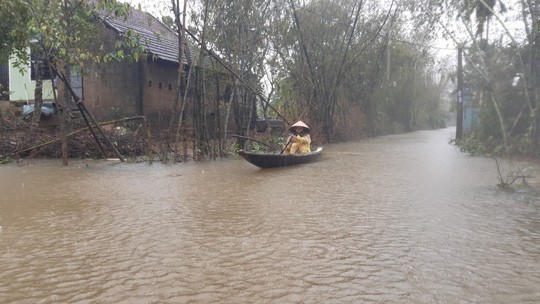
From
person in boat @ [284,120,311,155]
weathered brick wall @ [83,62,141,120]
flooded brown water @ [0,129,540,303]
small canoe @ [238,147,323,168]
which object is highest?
weathered brick wall @ [83,62,141,120]

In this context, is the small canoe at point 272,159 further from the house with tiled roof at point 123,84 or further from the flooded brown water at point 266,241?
the house with tiled roof at point 123,84

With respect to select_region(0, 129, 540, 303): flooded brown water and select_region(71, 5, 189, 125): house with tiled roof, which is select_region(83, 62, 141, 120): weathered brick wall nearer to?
select_region(71, 5, 189, 125): house with tiled roof

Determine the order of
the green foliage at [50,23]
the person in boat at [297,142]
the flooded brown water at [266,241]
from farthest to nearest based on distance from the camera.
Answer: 1. the person in boat at [297,142]
2. the green foliage at [50,23]
3. the flooded brown water at [266,241]

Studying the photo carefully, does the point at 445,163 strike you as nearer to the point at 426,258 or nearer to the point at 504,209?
the point at 504,209

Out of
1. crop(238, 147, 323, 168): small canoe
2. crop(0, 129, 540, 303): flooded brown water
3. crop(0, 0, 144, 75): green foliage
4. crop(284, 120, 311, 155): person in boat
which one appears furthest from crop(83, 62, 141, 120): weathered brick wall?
crop(0, 129, 540, 303): flooded brown water

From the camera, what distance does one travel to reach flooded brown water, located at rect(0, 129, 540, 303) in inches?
123

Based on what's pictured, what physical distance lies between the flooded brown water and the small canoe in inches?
42.5

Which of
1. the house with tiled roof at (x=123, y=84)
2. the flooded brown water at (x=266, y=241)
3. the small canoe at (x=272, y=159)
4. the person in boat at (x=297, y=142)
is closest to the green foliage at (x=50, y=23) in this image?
the flooded brown water at (x=266, y=241)

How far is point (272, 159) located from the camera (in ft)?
31.1

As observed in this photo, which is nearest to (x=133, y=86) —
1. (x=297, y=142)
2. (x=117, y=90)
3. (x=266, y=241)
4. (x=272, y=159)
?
(x=117, y=90)

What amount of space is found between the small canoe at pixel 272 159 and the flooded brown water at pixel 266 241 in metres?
1.08

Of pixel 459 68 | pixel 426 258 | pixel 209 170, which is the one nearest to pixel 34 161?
pixel 209 170

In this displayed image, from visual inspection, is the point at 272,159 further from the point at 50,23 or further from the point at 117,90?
the point at 117,90

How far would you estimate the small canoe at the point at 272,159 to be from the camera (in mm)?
9180
